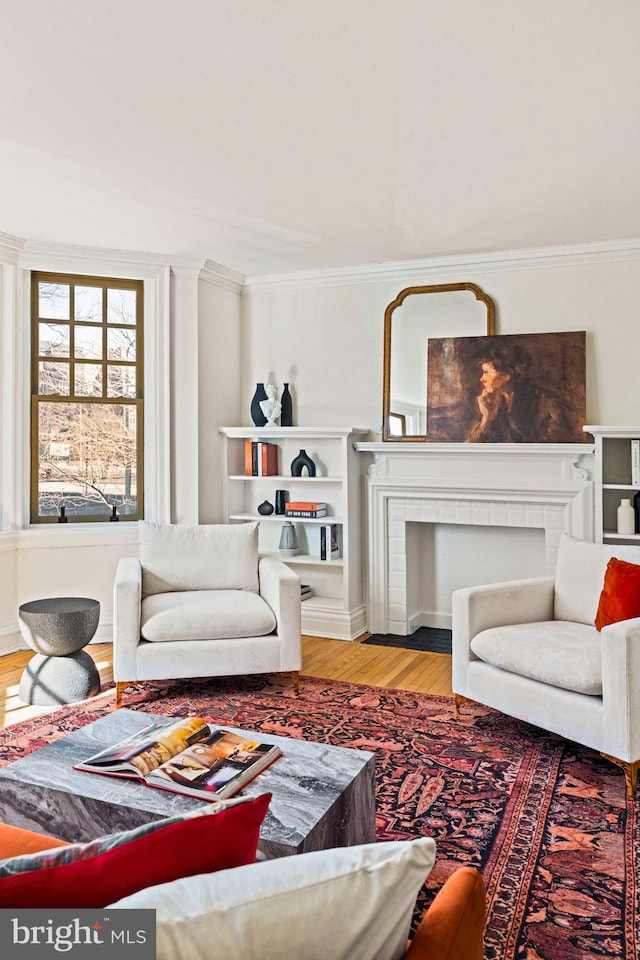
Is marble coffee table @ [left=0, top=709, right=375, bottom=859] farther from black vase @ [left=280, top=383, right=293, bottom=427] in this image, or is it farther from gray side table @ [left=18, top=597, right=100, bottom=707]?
black vase @ [left=280, top=383, right=293, bottom=427]

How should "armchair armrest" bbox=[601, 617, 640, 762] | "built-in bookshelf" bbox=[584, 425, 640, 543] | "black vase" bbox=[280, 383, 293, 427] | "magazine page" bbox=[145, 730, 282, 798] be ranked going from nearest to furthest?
"magazine page" bbox=[145, 730, 282, 798], "armchair armrest" bbox=[601, 617, 640, 762], "built-in bookshelf" bbox=[584, 425, 640, 543], "black vase" bbox=[280, 383, 293, 427]

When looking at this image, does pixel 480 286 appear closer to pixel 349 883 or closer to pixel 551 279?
pixel 551 279

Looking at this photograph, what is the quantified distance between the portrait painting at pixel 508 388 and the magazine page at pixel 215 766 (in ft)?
9.62

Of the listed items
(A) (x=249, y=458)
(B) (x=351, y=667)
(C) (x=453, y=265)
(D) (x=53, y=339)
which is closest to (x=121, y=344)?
(D) (x=53, y=339)

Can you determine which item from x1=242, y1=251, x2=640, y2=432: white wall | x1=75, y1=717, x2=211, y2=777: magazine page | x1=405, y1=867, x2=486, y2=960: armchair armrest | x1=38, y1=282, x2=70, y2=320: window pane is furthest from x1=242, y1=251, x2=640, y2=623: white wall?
x1=405, y1=867, x2=486, y2=960: armchair armrest

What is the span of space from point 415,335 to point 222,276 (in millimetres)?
1439

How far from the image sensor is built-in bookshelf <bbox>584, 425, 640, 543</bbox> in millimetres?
4113

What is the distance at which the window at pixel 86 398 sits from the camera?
466 centimetres

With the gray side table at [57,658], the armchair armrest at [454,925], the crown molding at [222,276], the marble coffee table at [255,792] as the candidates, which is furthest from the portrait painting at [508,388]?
the armchair armrest at [454,925]

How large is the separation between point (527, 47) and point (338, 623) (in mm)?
3535

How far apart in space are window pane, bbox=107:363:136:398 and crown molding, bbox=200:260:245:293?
32.5 inches

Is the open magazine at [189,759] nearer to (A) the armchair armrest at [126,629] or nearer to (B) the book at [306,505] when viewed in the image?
(A) the armchair armrest at [126,629]

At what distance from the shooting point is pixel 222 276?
5152 millimetres

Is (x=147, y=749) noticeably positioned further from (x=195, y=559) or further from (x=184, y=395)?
(x=184, y=395)
